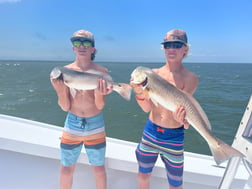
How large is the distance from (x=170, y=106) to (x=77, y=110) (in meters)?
1.11

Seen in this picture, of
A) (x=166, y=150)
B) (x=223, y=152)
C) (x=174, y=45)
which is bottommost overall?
(x=166, y=150)

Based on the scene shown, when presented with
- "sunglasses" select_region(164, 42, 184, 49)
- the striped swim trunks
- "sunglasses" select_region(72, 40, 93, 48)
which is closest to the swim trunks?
the striped swim trunks

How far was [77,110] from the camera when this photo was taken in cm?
266

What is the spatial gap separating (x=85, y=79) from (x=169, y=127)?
107 cm

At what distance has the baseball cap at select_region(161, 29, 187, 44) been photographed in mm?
2326

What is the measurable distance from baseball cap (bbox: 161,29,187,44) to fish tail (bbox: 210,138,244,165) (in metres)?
1.08

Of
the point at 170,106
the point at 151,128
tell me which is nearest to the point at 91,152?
the point at 151,128

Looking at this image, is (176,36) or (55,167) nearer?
(176,36)

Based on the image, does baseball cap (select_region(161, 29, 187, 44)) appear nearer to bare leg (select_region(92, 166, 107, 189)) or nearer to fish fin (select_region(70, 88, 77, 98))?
fish fin (select_region(70, 88, 77, 98))

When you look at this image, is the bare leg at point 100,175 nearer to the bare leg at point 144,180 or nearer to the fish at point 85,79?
the bare leg at point 144,180

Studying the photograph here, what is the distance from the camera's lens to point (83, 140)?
262 centimetres

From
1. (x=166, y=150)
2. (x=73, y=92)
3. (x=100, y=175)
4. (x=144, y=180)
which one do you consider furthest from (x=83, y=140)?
(x=166, y=150)

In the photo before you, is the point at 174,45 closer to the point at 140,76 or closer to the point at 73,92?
the point at 140,76

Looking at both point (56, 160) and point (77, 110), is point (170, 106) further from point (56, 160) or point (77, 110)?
point (56, 160)
